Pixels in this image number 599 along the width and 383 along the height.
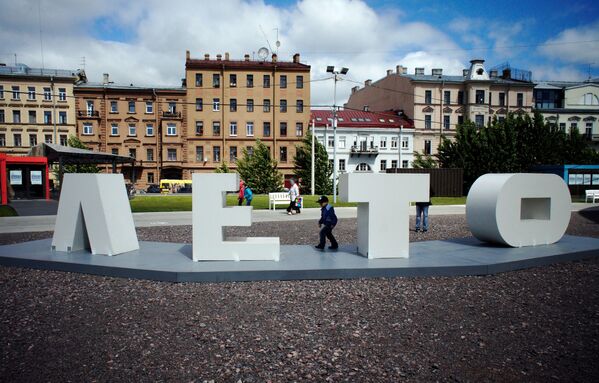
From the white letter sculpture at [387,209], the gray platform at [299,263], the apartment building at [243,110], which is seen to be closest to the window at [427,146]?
the apartment building at [243,110]

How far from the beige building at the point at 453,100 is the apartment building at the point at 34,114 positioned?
45.3 m

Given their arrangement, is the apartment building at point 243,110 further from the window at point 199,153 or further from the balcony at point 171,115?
the balcony at point 171,115

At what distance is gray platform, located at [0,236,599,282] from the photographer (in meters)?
6.79

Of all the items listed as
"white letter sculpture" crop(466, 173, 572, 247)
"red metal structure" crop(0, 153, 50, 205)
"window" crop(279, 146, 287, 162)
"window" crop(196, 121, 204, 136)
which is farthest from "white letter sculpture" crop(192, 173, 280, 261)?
"window" crop(196, 121, 204, 136)

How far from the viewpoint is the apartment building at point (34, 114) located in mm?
50625

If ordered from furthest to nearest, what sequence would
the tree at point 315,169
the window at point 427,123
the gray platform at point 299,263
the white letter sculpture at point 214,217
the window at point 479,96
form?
the window at point 427,123, the window at point 479,96, the tree at point 315,169, the white letter sculpture at point 214,217, the gray platform at point 299,263

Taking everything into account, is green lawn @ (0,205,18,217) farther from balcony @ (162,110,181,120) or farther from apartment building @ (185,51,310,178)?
balcony @ (162,110,181,120)

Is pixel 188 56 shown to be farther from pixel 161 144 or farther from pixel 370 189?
pixel 370 189

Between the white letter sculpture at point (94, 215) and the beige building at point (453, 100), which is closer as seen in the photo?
the white letter sculpture at point (94, 215)

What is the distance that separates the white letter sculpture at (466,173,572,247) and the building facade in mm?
41254

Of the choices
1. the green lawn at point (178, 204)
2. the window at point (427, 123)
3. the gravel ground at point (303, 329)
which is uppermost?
the window at point (427, 123)

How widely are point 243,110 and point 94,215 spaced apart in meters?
44.4

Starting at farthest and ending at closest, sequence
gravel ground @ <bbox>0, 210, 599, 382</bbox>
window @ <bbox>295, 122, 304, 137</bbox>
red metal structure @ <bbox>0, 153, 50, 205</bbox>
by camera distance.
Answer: window @ <bbox>295, 122, 304, 137</bbox>
red metal structure @ <bbox>0, 153, 50, 205</bbox>
gravel ground @ <bbox>0, 210, 599, 382</bbox>

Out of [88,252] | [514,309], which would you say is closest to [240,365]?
[514,309]
